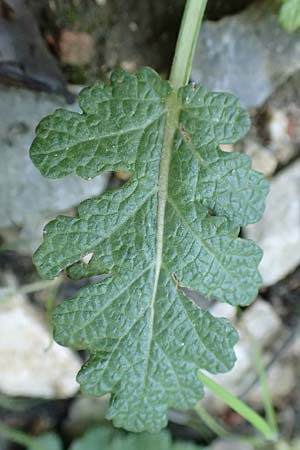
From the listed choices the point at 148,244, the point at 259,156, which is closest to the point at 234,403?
the point at 148,244

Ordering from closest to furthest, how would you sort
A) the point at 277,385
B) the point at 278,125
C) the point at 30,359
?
the point at 278,125
the point at 30,359
the point at 277,385

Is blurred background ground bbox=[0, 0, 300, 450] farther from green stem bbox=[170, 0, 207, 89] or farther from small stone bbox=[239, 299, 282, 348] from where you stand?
green stem bbox=[170, 0, 207, 89]

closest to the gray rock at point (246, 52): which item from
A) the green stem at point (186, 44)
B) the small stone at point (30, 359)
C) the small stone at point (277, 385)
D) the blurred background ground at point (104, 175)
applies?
the blurred background ground at point (104, 175)

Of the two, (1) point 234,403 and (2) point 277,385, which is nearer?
(1) point 234,403

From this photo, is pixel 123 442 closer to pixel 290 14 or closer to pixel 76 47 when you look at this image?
pixel 76 47

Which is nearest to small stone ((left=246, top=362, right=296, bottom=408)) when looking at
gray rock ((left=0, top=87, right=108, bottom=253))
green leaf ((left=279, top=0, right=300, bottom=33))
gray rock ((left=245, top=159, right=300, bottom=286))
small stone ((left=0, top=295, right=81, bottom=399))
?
gray rock ((left=245, top=159, right=300, bottom=286))

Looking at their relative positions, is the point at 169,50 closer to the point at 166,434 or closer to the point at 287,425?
the point at 166,434

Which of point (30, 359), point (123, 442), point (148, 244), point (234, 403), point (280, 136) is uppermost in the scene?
point (280, 136)
